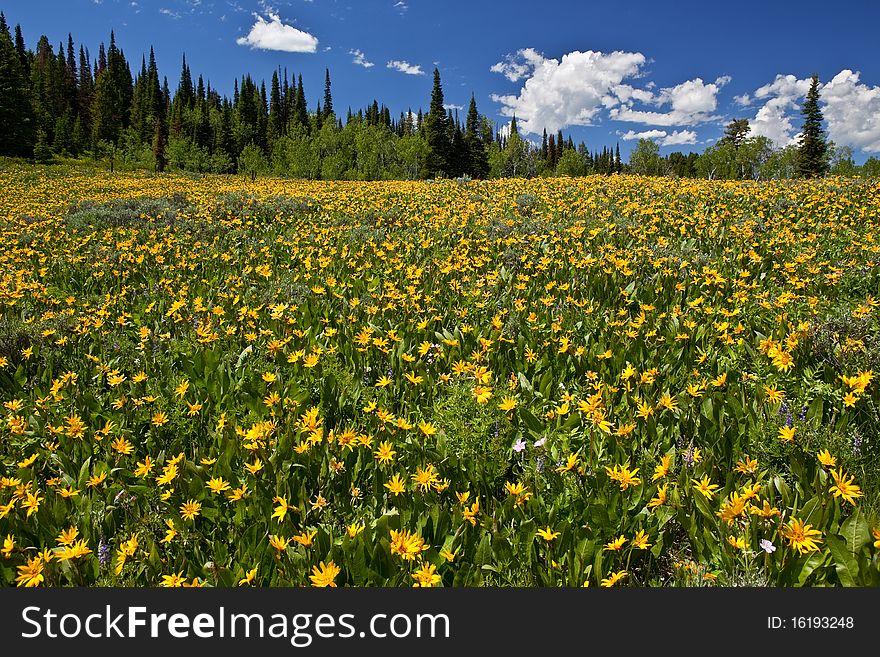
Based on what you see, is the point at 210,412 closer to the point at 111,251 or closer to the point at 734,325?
the point at 734,325

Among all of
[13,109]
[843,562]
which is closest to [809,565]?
[843,562]

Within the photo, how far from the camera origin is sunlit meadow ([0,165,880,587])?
2.14 meters

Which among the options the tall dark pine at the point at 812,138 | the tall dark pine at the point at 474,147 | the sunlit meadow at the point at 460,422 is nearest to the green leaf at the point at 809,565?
the sunlit meadow at the point at 460,422

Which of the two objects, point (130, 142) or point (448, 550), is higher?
point (130, 142)

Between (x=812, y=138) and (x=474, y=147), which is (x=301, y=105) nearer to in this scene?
(x=474, y=147)

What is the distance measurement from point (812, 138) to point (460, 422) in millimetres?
56038

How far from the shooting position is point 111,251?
336 inches

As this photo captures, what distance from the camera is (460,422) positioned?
2922mm

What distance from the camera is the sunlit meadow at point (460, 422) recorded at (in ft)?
7.02

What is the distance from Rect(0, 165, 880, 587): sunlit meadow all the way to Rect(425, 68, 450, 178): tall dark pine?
50.6m

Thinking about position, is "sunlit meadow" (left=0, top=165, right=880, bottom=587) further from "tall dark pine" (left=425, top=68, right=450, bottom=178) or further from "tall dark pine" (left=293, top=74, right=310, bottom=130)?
"tall dark pine" (left=293, top=74, right=310, bottom=130)

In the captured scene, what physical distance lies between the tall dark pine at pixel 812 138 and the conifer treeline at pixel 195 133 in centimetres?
3358

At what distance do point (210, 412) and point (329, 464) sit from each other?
131cm

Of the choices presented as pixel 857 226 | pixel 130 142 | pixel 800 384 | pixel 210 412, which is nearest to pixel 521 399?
pixel 800 384
